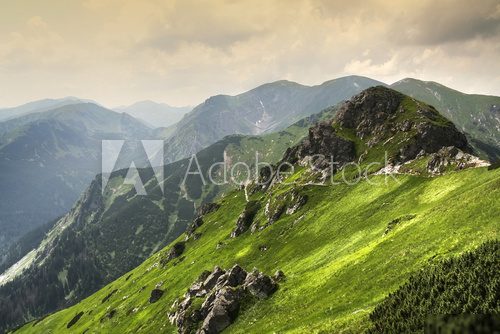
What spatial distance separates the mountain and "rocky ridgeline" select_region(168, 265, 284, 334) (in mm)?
218

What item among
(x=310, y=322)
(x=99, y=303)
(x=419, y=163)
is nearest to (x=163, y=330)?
(x=310, y=322)

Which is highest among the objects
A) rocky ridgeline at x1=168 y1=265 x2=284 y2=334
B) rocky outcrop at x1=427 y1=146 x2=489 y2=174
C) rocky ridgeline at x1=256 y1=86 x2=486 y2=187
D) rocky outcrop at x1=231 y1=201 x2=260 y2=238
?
rocky ridgeline at x1=256 y1=86 x2=486 y2=187

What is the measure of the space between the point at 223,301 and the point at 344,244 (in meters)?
24.7

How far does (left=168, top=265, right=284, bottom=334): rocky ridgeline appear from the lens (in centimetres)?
6216

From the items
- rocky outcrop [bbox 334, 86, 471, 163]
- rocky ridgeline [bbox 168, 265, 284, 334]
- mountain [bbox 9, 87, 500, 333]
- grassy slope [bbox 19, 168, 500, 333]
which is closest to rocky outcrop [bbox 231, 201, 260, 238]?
mountain [bbox 9, 87, 500, 333]

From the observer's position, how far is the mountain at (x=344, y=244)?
119 feet

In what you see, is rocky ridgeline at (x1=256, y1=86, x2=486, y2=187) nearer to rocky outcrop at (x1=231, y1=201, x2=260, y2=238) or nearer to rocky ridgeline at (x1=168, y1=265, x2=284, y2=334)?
rocky outcrop at (x1=231, y1=201, x2=260, y2=238)

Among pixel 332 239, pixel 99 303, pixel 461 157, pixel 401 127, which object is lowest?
pixel 99 303

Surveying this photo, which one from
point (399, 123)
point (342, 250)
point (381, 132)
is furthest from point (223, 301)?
point (399, 123)

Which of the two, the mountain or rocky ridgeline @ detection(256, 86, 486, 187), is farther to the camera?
rocky ridgeline @ detection(256, 86, 486, 187)

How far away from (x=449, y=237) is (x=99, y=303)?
6522 inches

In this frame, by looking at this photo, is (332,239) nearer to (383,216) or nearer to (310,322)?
(383,216)

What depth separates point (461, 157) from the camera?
8319 cm

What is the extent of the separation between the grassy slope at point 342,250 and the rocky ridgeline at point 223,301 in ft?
8.05
